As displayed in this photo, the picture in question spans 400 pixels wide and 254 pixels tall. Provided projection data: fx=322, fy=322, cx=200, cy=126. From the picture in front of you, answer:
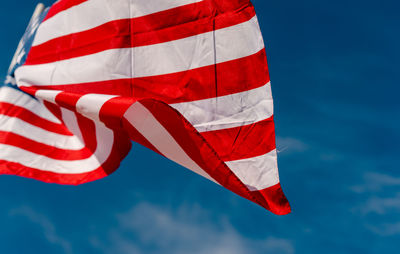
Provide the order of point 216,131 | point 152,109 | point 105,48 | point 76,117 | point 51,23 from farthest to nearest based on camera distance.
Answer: point 51,23, point 76,117, point 105,48, point 216,131, point 152,109

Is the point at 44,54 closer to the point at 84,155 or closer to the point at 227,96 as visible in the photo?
the point at 84,155

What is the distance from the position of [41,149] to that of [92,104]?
5.89 feet

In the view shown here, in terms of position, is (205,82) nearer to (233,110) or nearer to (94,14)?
(233,110)

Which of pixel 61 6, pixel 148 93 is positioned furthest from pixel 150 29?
pixel 61 6

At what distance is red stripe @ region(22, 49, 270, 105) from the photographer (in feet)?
12.7

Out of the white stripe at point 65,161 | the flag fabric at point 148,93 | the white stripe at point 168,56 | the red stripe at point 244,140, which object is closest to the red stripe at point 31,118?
the flag fabric at point 148,93

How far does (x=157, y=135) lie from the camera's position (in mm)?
3234

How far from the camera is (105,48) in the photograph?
4.24 meters

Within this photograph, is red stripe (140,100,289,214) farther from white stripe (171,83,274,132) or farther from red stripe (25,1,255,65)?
red stripe (25,1,255,65)

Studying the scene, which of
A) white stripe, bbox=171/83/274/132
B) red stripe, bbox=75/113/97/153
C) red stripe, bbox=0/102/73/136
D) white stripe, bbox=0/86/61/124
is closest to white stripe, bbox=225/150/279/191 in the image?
white stripe, bbox=171/83/274/132

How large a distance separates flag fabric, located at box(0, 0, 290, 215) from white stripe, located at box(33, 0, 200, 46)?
0.05 ft

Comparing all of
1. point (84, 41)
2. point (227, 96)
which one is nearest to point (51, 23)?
point (84, 41)

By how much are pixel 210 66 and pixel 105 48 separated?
1.43 m

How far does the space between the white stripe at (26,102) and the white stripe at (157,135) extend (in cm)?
229
